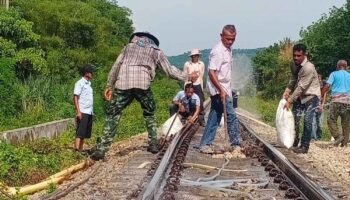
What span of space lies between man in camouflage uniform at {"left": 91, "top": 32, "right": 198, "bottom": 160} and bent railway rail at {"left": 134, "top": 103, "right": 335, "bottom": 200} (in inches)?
36.2

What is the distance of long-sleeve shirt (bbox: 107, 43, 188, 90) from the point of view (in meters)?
9.25

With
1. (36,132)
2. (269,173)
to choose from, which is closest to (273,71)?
(36,132)

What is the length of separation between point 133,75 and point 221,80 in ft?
4.61

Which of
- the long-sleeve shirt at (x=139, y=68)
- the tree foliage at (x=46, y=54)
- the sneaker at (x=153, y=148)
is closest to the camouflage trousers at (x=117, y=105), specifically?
the long-sleeve shirt at (x=139, y=68)

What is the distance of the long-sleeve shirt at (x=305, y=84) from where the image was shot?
1073cm

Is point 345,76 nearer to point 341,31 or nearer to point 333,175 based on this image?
point 333,175

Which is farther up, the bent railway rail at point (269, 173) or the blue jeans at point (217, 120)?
the blue jeans at point (217, 120)

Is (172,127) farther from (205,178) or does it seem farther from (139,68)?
(205,178)

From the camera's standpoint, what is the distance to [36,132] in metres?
13.3

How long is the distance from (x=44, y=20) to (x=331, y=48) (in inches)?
1047

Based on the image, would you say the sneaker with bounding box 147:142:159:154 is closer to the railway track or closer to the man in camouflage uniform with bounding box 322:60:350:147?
the railway track

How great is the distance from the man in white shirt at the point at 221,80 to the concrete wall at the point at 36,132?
3706 mm

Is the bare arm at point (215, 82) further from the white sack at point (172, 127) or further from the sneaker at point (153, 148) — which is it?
the white sack at point (172, 127)

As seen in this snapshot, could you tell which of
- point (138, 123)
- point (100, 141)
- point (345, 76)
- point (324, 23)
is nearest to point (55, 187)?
point (100, 141)
